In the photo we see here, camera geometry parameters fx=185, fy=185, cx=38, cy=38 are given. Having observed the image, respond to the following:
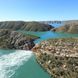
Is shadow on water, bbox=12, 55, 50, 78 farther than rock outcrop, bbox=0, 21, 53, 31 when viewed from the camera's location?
No

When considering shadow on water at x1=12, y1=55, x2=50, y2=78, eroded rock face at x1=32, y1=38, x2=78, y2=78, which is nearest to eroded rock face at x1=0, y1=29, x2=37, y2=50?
eroded rock face at x1=32, y1=38, x2=78, y2=78

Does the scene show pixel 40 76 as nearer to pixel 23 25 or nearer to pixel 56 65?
pixel 56 65

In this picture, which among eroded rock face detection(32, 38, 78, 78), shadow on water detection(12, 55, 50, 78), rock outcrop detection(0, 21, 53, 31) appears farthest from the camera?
rock outcrop detection(0, 21, 53, 31)

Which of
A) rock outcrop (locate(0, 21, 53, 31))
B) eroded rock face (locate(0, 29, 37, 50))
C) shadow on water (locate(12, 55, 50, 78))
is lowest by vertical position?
Answer: rock outcrop (locate(0, 21, 53, 31))

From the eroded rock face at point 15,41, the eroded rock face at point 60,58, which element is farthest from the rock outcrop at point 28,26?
the eroded rock face at point 60,58

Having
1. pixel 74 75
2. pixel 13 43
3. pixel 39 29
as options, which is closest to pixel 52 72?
pixel 74 75

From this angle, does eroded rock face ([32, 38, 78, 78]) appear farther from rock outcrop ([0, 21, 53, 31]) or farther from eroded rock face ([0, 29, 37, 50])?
rock outcrop ([0, 21, 53, 31])

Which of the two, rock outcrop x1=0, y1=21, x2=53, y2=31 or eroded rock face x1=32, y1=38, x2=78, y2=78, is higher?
eroded rock face x1=32, y1=38, x2=78, y2=78

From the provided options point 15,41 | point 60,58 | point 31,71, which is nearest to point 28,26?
point 15,41
